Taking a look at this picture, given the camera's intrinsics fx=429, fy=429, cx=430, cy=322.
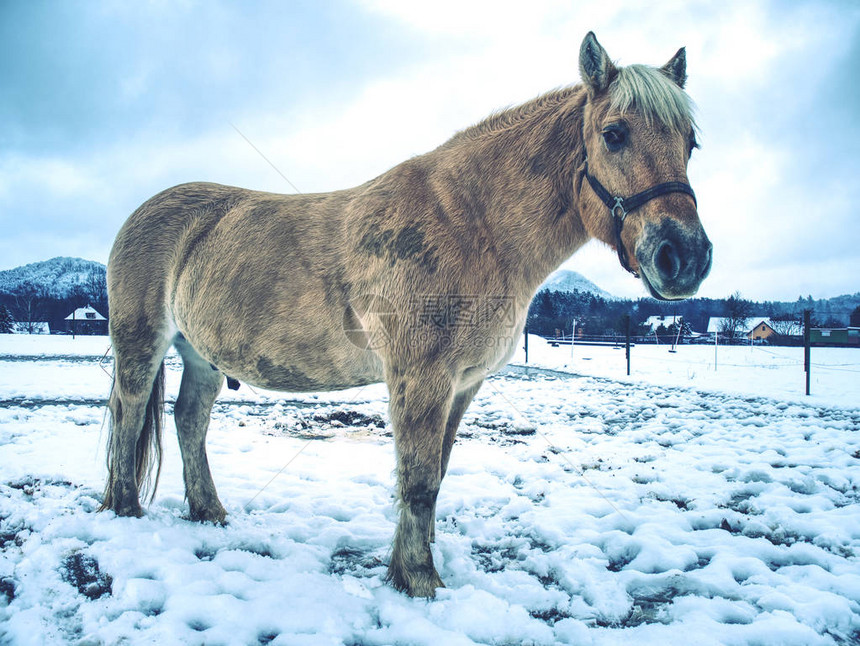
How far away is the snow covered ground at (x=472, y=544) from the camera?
1.92m

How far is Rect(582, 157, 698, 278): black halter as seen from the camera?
6.36ft

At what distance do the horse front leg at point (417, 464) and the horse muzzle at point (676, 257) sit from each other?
1106 mm

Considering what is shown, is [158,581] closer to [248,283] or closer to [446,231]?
[248,283]

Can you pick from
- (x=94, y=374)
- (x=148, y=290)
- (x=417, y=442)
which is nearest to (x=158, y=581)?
(x=417, y=442)

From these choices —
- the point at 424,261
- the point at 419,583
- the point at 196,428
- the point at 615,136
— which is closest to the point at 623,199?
the point at 615,136

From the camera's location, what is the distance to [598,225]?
2193 millimetres

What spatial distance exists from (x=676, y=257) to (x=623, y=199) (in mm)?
395

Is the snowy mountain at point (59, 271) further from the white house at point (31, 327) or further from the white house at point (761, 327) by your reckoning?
the white house at point (761, 327)

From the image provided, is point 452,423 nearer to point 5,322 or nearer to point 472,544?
point 472,544

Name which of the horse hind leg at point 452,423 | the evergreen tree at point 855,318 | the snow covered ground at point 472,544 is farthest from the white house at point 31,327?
the evergreen tree at point 855,318

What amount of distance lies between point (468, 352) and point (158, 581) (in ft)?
6.40

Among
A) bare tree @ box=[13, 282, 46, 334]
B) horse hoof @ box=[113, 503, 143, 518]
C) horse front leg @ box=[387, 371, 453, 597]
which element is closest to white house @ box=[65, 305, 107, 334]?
bare tree @ box=[13, 282, 46, 334]

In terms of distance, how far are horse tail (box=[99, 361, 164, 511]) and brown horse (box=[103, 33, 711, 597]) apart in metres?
0.13

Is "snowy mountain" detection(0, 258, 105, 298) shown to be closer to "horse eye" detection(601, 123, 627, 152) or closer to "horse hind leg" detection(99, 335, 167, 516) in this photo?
"horse hind leg" detection(99, 335, 167, 516)
